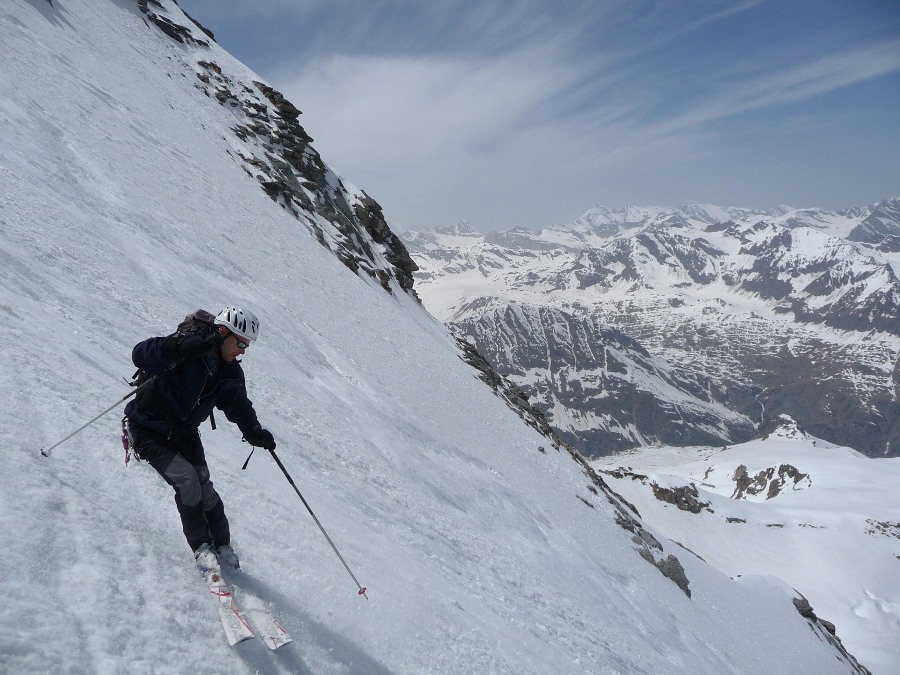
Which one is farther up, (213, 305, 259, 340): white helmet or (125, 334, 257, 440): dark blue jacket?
(213, 305, 259, 340): white helmet

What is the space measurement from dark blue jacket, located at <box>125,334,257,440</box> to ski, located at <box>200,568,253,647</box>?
1.63 metres

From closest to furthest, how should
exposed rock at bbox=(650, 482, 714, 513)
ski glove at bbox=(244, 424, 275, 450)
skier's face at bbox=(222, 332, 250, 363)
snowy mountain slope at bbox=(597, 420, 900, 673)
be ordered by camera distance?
skier's face at bbox=(222, 332, 250, 363) → ski glove at bbox=(244, 424, 275, 450) → snowy mountain slope at bbox=(597, 420, 900, 673) → exposed rock at bbox=(650, 482, 714, 513)

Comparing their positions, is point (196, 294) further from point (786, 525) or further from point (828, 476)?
point (828, 476)

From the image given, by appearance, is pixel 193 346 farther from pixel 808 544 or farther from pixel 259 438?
pixel 808 544

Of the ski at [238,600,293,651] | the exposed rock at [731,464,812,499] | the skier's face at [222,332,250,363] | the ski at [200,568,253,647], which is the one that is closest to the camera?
the ski at [200,568,253,647]

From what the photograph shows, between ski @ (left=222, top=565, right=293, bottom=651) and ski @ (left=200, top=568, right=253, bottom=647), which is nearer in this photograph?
ski @ (left=200, top=568, right=253, bottom=647)

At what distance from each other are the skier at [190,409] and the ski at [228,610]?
16 cm

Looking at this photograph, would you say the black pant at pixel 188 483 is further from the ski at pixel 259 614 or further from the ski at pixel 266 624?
the ski at pixel 266 624

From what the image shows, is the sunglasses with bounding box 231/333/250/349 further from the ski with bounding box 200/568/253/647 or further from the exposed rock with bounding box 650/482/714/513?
the exposed rock with bounding box 650/482/714/513

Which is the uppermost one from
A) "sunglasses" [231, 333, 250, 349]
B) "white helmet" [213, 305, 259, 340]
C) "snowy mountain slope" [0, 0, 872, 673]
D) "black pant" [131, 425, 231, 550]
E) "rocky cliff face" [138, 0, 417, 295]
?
"rocky cliff face" [138, 0, 417, 295]

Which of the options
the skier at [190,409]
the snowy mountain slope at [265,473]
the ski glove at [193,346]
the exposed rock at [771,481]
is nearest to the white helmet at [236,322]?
the skier at [190,409]

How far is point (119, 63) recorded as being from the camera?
35625mm

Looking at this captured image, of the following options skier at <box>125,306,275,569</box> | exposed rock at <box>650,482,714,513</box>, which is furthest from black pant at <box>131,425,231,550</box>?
exposed rock at <box>650,482,714,513</box>

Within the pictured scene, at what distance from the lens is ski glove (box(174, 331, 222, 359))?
561cm
